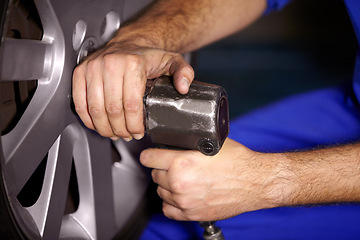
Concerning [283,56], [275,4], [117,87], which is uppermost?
[275,4]

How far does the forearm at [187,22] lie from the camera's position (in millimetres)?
877

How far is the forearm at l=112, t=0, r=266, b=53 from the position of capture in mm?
877

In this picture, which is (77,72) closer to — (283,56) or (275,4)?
(275,4)

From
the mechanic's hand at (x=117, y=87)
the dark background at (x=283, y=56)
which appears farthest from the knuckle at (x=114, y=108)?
the dark background at (x=283, y=56)

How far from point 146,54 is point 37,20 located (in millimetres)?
197

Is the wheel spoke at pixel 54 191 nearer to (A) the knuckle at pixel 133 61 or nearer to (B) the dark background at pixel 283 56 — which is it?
(A) the knuckle at pixel 133 61

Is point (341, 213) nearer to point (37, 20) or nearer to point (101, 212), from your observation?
point (101, 212)

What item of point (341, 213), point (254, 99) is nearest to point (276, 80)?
point (254, 99)

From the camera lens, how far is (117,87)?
2.01 ft

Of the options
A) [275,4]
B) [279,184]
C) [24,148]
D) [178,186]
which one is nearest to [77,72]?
[24,148]

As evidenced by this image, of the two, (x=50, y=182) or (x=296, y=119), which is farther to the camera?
(x=296, y=119)

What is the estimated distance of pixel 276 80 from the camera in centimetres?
332

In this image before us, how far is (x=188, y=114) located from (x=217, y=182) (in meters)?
0.21

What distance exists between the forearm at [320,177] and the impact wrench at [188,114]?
207mm
